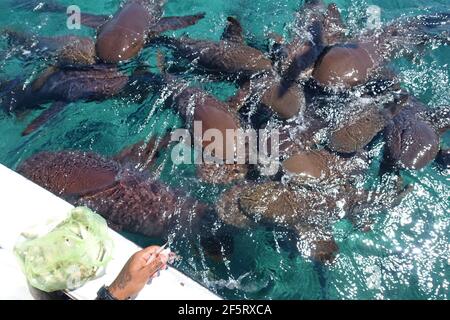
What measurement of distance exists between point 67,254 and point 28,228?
27.5 inches

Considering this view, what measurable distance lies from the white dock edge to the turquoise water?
1.12 metres

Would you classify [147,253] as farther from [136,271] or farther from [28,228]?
[28,228]

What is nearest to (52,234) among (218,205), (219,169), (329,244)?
(218,205)

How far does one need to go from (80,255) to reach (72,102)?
336 cm

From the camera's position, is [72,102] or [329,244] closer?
[329,244]

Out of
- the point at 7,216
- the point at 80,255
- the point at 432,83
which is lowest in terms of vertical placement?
the point at 432,83

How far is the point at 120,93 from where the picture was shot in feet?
18.6

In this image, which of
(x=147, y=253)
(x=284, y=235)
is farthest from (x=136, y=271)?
(x=284, y=235)

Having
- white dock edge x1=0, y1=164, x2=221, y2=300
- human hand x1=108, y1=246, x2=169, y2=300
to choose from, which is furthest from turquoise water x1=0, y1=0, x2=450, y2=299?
human hand x1=108, y1=246, x2=169, y2=300

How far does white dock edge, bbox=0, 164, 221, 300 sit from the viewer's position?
297cm

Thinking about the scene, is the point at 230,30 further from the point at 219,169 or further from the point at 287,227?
the point at 287,227

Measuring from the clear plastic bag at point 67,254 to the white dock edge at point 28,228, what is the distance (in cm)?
12

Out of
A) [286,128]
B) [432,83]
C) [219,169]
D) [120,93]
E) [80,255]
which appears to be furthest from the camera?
[432,83]

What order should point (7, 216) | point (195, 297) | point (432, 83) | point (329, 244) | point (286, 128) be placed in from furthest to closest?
point (432, 83)
point (286, 128)
point (329, 244)
point (7, 216)
point (195, 297)
